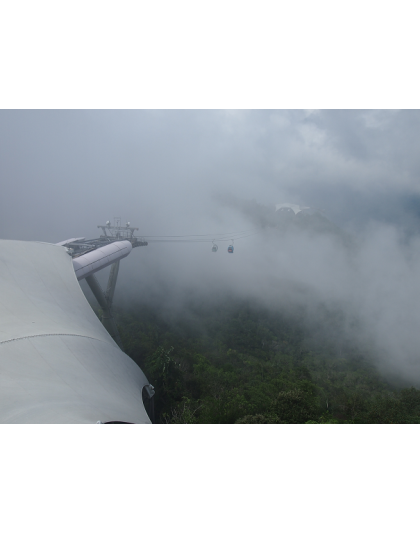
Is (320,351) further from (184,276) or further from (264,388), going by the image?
(184,276)

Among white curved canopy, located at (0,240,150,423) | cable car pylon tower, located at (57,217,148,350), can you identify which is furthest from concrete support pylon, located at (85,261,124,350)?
white curved canopy, located at (0,240,150,423)

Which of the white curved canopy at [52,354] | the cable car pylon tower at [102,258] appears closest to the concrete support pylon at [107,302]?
the cable car pylon tower at [102,258]

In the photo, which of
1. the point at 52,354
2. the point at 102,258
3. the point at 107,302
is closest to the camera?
the point at 52,354

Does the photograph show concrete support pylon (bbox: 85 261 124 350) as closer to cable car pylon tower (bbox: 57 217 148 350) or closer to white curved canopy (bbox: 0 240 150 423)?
cable car pylon tower (bbox: 57 217 148 350)

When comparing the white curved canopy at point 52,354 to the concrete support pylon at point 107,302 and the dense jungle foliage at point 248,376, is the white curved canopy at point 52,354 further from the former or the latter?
the concrete support pylon at point 107,302

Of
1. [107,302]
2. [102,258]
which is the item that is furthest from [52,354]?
[107,302]

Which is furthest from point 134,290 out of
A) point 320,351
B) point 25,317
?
point 25,317

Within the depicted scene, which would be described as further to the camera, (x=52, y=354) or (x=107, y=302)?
(x=107, y=302)

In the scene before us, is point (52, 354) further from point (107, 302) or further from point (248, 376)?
point (248, 376)
